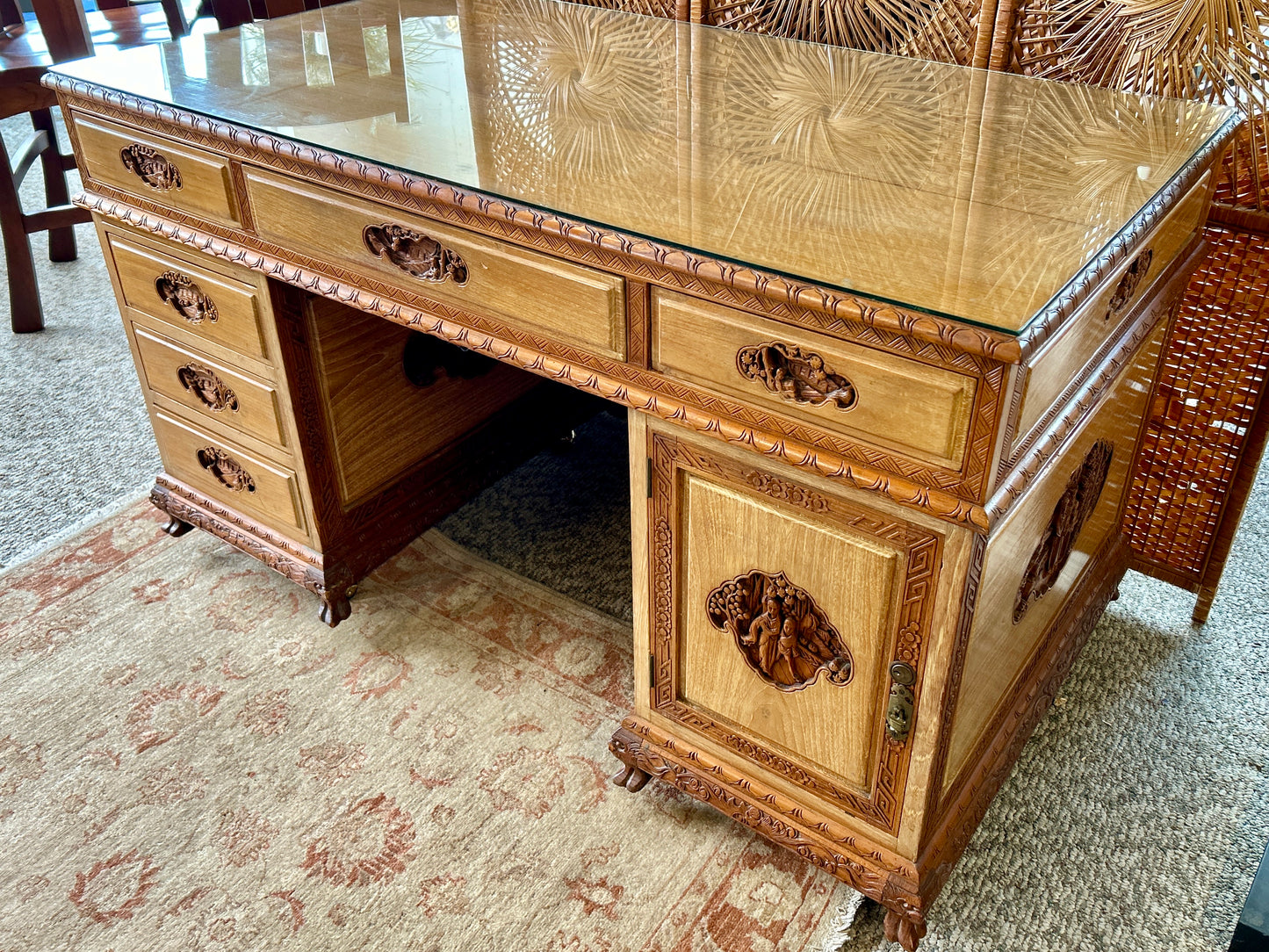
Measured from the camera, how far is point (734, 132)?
1.15m

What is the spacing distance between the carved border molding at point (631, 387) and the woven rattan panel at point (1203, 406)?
68 centimetres

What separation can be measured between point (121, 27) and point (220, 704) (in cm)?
222

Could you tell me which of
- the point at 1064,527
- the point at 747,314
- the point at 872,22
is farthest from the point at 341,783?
the point at 872,22

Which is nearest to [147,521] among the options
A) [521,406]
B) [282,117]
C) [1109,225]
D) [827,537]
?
[521,406]

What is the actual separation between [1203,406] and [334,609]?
4.26 feet

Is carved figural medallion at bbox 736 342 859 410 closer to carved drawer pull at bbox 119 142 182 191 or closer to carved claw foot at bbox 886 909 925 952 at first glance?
carved claw foot at bbox 886 909 925 952

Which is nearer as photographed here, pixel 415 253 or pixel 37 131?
pixel 415 253

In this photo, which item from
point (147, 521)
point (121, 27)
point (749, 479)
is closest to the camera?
point (749, 479)

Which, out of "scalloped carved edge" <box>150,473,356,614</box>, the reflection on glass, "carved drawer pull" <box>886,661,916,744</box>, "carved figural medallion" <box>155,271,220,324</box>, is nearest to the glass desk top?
the reflection on glass

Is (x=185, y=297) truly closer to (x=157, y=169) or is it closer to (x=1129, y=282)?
(x=157, y=169)

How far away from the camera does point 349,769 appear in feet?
4.49

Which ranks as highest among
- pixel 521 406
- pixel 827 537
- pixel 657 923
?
pixel 827 537

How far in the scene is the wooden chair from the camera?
2.30 m

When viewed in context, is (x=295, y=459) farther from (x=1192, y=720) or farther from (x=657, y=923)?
(x=1192, y=720)
